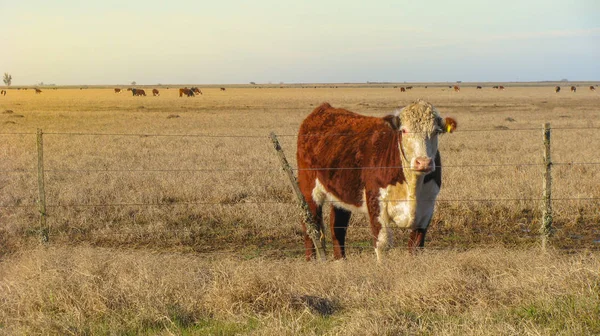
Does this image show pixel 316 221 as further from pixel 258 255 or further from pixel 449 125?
pixel 449 125

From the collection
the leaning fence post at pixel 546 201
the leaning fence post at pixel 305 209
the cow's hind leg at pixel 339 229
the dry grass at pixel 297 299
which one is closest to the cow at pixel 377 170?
the cow's hind leg at pixel 339 229

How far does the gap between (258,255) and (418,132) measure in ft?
8.78

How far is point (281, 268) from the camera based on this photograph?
19.5 ft

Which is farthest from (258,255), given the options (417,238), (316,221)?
(417,238)

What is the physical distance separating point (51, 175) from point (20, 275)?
817cm

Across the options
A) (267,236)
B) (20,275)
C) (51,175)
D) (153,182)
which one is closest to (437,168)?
(267,236)

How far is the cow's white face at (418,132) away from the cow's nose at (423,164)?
2.4 inches

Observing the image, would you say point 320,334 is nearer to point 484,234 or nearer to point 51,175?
point 484,234

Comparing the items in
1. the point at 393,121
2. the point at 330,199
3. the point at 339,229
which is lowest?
the point at 339,229

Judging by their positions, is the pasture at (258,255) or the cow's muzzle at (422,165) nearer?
the pasture at (258,255)

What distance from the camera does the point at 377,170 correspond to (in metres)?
7.14

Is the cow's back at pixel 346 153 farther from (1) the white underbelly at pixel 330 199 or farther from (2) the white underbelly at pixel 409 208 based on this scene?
(2) the white underbelly at pixel 409 208

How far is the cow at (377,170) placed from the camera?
22.1 feet

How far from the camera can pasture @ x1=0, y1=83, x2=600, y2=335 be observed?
4.64 meters
